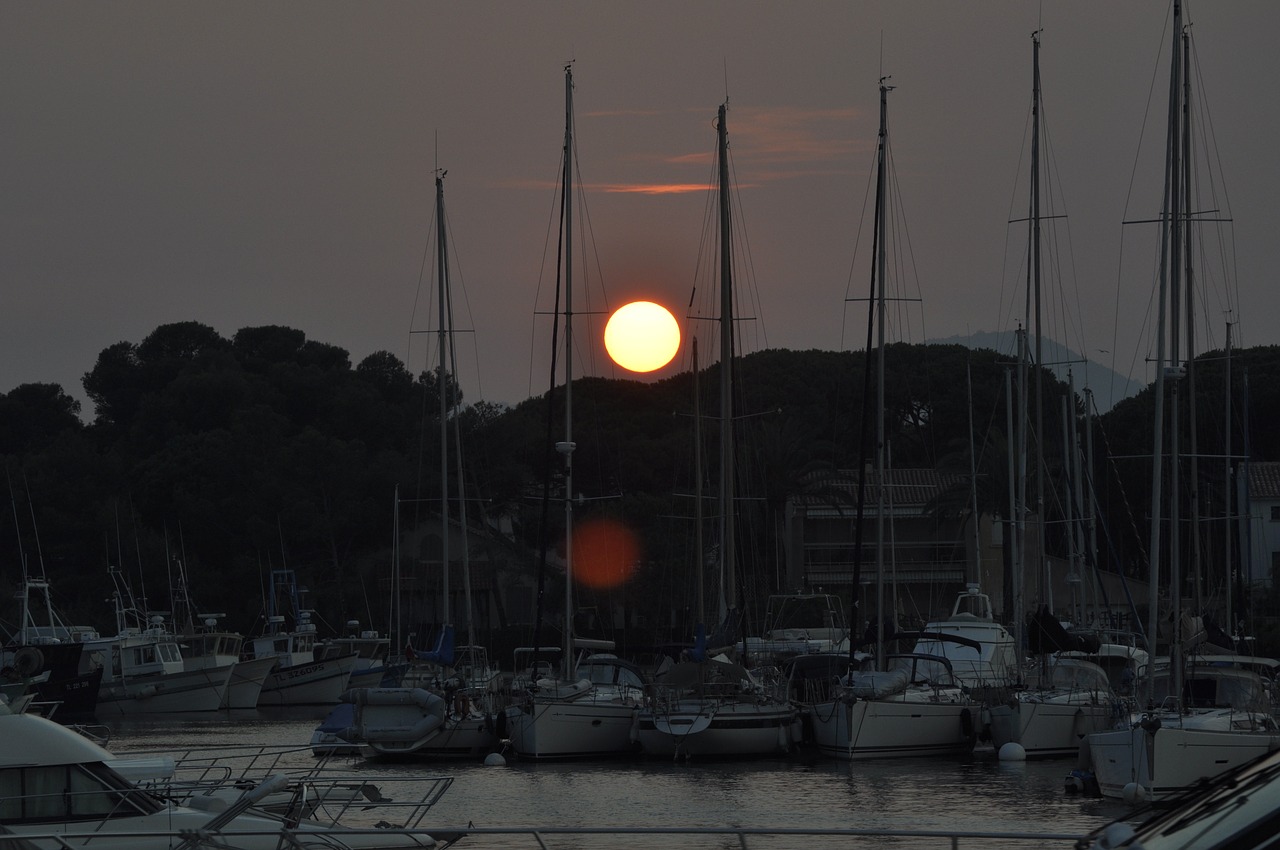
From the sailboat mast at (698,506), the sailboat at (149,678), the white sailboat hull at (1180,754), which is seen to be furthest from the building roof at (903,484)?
the white sailboat hull at (1180,754)

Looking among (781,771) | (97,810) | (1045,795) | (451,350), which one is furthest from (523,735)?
(97,810)

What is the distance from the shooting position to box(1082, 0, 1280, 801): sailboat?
24.6 meters

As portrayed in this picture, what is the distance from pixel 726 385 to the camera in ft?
133

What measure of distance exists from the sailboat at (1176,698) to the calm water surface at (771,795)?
2.97ft

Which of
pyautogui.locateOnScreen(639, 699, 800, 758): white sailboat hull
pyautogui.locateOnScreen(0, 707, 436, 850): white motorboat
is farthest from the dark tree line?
pyautogui.locateOnScreen(0, 707, 436, 850): white motorboat

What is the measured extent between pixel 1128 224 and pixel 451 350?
2089 centimetres

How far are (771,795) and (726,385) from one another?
14068 millimetres

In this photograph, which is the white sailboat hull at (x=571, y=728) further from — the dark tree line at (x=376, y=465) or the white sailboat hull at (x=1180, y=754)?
the dark tree line at (x=376, y=465)

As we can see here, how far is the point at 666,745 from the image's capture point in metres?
33.7

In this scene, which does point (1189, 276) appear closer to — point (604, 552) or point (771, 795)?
point (771, 795)

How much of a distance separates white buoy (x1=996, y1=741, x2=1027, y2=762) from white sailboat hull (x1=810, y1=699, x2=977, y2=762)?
1.51 meters

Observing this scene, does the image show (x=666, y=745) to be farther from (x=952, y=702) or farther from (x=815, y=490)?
(x=815, y=490)

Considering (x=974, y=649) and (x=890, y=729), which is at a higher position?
(x=974, y=649)

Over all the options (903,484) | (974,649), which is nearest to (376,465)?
(903,484)
